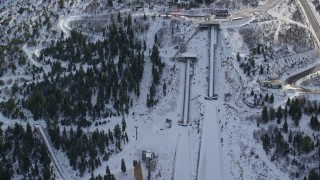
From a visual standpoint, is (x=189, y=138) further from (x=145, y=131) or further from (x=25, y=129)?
(x=25, y=129)

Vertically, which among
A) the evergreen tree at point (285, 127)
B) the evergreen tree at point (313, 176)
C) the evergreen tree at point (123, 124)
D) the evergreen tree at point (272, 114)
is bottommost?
the evergreen tree at point (313, 176)

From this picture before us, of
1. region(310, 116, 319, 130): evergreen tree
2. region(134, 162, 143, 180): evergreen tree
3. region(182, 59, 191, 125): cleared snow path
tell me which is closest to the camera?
region(134, 162, 143, 180): evergreen tree

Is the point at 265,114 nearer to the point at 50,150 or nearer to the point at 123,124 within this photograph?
the point at 123,124

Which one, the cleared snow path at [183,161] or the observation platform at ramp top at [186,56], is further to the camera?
the observation platform at ramp top at [186,56]

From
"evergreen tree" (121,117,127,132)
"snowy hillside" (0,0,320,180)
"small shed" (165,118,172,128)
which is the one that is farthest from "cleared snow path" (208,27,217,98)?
"evergreen tree" (121,117,127,132)

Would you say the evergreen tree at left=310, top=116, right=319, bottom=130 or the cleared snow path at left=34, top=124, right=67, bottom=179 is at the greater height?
the evergreen tree at left=310, top=116, right=319, bottom=130

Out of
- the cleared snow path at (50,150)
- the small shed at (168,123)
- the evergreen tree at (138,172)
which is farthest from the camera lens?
the small shed at (168,123)

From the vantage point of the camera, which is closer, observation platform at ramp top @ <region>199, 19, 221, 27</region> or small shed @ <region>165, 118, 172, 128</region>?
small shed @ <region>165, 118, 172, 128</region>

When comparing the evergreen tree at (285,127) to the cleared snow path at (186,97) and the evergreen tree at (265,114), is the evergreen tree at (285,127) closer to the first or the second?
the evergreen tree at (265,114)

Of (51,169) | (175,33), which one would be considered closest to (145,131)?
(51,169)

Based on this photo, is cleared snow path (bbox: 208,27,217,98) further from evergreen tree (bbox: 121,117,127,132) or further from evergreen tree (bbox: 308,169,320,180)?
evergreen tree (bbox: 308,169,320,180)

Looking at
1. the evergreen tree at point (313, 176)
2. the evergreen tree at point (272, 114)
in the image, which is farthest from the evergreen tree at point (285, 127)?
the evergreen tree at point (313, 176)
